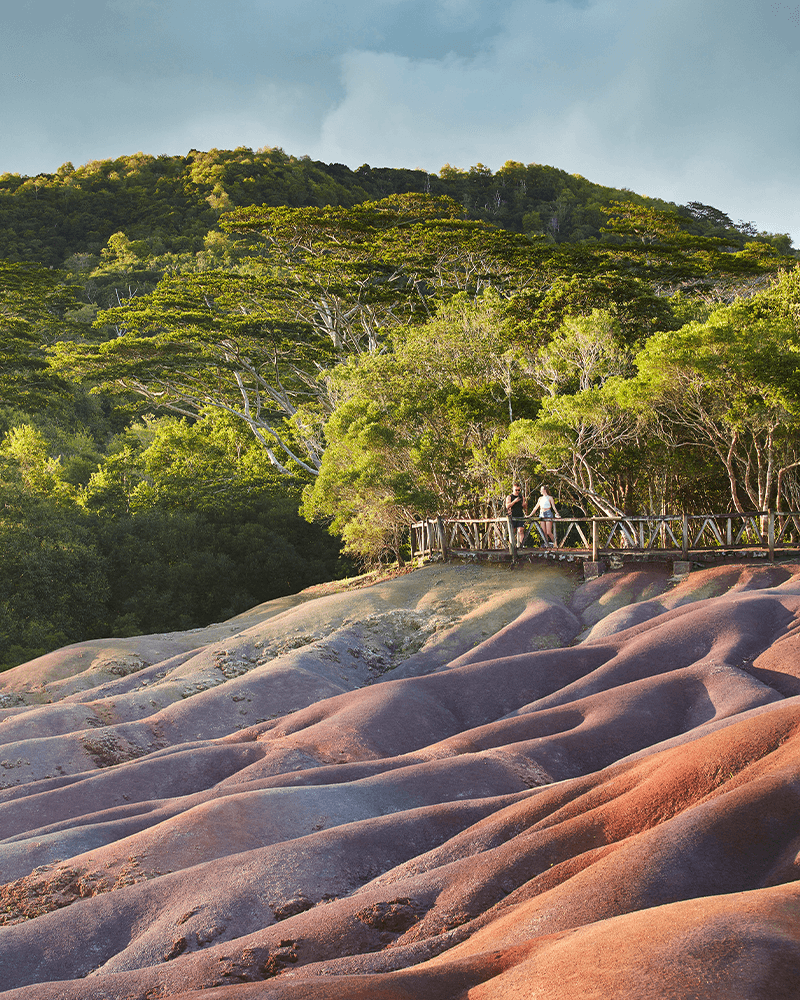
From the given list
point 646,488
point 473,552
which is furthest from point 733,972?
point 646,488

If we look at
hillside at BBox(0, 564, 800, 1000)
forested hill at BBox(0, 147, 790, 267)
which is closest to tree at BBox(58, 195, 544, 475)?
hillside at BBox(0, 564, 800, 1000)

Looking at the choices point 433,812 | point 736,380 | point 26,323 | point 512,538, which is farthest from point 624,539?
point 26,323

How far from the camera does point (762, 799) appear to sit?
7574mm

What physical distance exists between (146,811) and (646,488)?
21.8 metres

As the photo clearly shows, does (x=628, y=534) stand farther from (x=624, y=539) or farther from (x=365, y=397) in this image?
(x=365, y=397)

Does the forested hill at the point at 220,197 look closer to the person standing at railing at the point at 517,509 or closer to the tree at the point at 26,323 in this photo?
the tree at the point at 26,323

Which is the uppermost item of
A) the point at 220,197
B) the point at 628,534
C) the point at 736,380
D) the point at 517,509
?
the point at 220,197

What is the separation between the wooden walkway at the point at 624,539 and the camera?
73.6ft

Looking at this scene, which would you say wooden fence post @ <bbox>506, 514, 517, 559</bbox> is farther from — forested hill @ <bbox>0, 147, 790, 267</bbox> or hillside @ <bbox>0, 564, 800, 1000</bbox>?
forested hill @ <bbox>0, 147, 790, 267</bbox>

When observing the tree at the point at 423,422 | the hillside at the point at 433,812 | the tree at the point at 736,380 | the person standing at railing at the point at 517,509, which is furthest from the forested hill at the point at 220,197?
the hillside at the point at 433,812

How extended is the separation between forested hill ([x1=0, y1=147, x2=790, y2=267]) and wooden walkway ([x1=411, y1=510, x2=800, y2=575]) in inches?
1622

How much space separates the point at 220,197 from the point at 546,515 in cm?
5524

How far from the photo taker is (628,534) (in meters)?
25.4

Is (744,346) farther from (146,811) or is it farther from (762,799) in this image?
(146,811)
